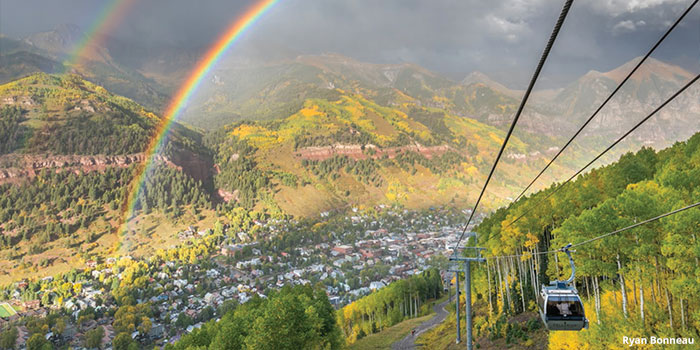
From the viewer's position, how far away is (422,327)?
57.3 m

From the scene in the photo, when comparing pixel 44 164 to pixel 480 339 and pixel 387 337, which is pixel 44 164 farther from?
pixel 480 339

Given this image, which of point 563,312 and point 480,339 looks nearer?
point 563,312

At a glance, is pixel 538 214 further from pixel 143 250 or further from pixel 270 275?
pixel 143 250

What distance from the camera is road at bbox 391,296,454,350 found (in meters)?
48.3

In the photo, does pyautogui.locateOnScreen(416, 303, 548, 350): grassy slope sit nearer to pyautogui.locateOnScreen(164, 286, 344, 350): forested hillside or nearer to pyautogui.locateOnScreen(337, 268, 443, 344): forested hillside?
pyautogui.locateOnScreen(164, 286, 344, 350): forested hillside

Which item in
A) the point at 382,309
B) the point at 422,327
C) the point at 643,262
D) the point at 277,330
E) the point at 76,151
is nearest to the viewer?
the point at 643,262

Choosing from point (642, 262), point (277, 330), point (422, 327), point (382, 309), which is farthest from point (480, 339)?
point (382, 309)

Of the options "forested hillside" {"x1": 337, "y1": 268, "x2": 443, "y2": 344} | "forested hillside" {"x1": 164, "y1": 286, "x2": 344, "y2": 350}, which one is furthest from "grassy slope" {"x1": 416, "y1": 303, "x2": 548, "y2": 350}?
"forested hillside" {"x1": 337, "y1": 268, "x2": 443, "y2": 344}

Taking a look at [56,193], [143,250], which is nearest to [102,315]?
[143,250]

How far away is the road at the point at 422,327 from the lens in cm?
4828

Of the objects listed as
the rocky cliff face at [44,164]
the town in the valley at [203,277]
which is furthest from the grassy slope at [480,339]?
the rocky cliff face at [44,164]

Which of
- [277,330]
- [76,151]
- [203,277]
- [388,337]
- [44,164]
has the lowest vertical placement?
[203,277]

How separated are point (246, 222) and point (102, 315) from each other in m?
82.0

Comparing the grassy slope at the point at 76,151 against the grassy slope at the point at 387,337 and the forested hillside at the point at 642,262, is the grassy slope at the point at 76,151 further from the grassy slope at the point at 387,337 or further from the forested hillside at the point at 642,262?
the forested hillside at the point at 642,262
